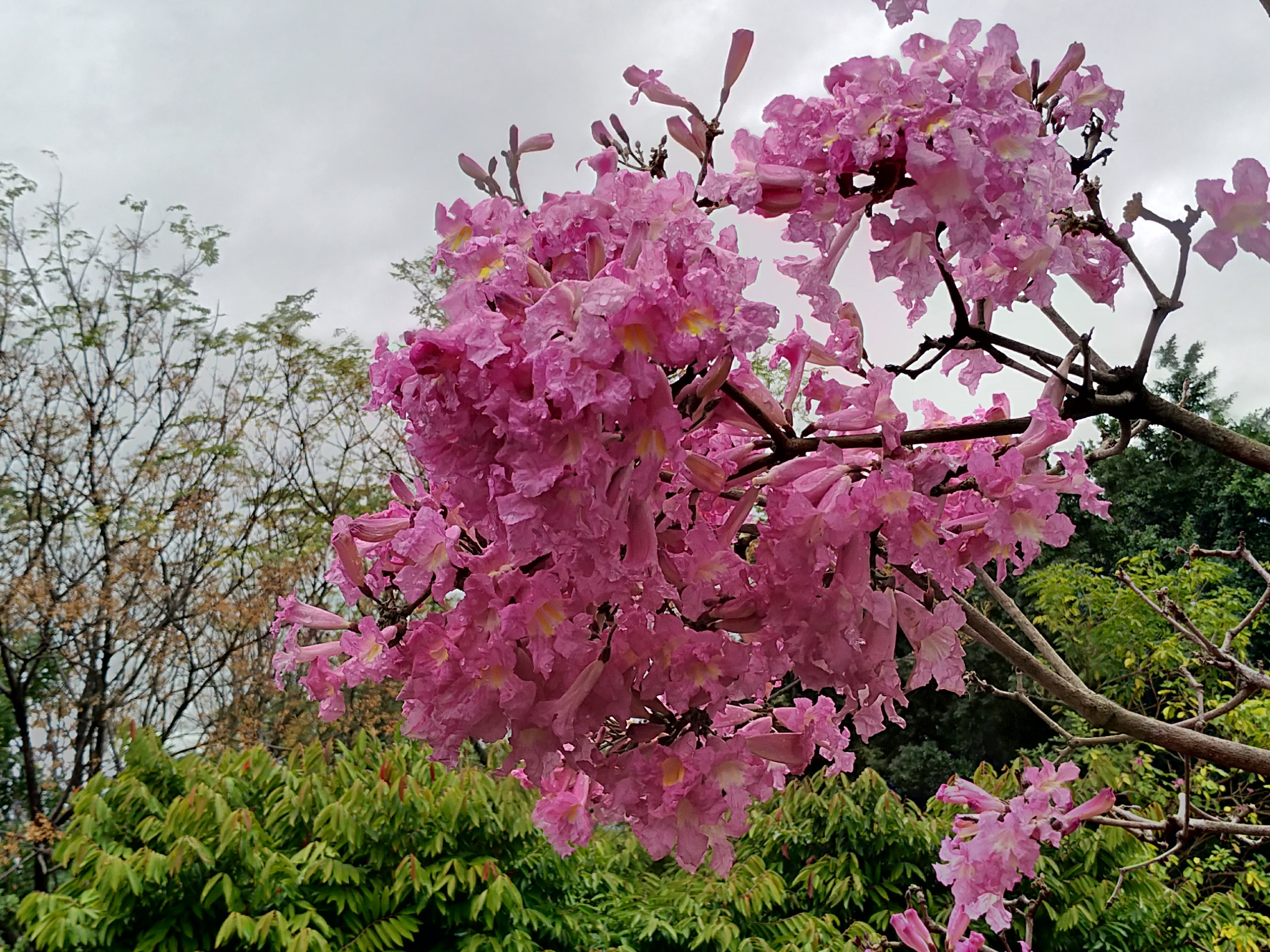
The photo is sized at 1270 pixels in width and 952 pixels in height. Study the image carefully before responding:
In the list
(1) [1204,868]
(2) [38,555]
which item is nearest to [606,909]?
(1) [1204,868]

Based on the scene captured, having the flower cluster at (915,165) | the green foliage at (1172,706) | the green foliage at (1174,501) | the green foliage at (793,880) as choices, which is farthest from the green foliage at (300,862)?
the green foliage at (1174,501)

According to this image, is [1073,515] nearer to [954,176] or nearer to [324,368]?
[324,368]

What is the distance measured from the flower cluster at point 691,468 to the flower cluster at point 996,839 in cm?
82

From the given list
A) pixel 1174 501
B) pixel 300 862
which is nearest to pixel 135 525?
pixel 300 862

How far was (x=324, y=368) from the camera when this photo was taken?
316 inches

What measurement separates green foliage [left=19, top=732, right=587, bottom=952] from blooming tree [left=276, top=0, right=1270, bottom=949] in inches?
84.1

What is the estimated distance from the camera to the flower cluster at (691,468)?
583 mm

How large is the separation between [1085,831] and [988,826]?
2693mm

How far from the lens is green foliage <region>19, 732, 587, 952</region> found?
2.58 metres

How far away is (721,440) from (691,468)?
0.13m

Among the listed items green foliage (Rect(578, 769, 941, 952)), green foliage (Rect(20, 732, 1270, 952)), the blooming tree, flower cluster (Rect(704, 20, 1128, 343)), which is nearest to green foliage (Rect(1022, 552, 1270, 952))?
green foliage (Rect(20, 732, 1270, 952))

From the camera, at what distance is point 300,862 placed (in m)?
2.75

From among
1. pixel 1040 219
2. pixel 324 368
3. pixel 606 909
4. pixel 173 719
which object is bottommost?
pixel 606 909

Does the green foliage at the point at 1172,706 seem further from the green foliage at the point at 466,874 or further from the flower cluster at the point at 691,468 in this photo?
the flower cluster at the point at 691,468
